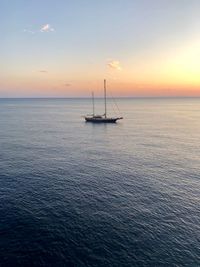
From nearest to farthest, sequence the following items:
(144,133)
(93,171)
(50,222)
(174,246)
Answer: (174,246) < (50,222) < (93,171) < (144,133)

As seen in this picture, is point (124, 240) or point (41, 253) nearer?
point (41, 253)

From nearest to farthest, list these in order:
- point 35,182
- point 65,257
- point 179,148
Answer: point 65,257
point 35,182
point 179,148

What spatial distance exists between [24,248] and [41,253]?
301 centimetres

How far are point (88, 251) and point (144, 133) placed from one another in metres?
113

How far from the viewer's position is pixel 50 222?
5000cm

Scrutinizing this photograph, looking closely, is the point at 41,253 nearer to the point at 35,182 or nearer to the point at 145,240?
the point at 145,240

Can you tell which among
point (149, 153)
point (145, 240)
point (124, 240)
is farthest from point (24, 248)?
point (149, 153)

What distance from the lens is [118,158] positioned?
95312 millimetres

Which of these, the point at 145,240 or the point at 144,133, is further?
the point at 144,133

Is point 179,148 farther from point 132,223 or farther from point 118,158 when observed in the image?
point 132,223

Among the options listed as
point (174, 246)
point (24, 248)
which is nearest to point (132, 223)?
point (174, 246)

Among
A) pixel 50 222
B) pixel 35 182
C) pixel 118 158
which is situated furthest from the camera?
pixel 118 158

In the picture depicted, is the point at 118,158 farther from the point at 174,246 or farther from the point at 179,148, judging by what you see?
the point at 174,246

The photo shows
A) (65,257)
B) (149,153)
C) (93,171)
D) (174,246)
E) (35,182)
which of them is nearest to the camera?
(65,257)
